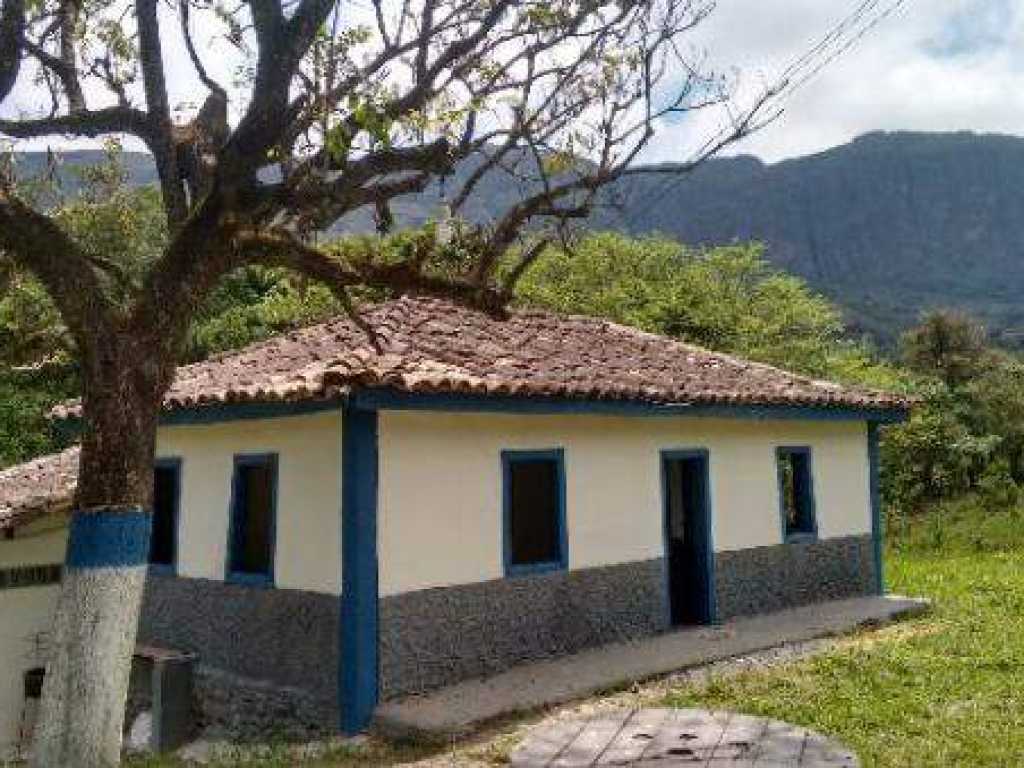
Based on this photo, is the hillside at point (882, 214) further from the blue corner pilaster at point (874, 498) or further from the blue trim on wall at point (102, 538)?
the blue trim on wall at point (102, 538)

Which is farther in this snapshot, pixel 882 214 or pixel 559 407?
pixel 882 214

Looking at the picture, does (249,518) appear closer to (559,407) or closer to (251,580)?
(251,580)

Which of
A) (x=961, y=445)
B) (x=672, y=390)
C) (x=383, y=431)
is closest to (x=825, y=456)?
(x=672, y=390)

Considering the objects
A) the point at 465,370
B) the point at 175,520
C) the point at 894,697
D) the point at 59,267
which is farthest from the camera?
the point at 175,520

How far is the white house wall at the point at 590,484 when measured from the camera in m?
8.22

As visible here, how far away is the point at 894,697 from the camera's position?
25.2 feet

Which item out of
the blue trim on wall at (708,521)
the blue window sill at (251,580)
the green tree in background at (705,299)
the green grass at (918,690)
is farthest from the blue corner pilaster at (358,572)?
the green tree in background at (705,299)

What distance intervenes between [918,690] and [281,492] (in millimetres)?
5535

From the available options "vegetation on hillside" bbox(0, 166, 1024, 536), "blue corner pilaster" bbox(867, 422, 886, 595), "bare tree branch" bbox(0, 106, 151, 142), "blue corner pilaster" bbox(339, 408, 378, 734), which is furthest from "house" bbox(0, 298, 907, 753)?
"vegetation on hillside" bbox(0, 166, 1024, 536)

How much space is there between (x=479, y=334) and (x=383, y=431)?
122 inches

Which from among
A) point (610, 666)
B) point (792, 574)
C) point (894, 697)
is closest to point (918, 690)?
point (894, 697)

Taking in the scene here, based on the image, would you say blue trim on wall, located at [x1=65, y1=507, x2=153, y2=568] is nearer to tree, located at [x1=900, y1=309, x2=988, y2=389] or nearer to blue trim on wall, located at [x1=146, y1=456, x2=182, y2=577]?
blue trim on wall, located at [x1=146, y1=456, x2=182, y2=577]

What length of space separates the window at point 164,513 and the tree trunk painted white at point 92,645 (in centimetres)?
522

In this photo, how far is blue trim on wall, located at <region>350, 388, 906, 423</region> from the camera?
7762mm
